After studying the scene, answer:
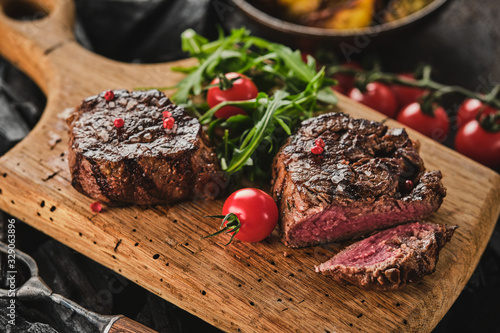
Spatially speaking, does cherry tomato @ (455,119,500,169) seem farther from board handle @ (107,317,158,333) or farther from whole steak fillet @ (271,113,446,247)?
board handle @ (107,317,158,333)

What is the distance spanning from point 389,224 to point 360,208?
1.38 ft

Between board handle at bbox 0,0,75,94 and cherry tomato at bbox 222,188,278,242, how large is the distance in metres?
2.90

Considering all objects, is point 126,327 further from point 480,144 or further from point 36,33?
point 480,144

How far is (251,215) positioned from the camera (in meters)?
3.68

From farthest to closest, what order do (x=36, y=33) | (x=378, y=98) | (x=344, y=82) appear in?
1. (x=344, y=82)
2. (x=378, y=98)
3. (x=36, y=33)

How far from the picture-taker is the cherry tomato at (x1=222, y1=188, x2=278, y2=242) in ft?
12.1

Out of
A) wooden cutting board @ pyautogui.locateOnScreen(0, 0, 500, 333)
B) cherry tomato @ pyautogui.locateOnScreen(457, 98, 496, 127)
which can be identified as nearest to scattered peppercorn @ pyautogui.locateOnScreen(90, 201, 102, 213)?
wooden cutting board @ pyautogui.locateOnScreen(0, 0, 500, 333)

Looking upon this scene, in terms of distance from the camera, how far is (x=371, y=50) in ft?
20.2

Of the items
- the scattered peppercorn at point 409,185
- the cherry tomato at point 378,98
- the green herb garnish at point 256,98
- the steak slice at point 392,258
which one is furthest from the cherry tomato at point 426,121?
the steak slice at point 392,258

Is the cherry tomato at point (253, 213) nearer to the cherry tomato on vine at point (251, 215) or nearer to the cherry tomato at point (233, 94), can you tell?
the cherry tomato on vine at point (251, 215)

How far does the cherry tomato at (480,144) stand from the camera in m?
5.20

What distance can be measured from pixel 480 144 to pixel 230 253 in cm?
317

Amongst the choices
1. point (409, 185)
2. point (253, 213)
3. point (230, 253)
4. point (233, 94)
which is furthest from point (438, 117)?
point (230, 253)

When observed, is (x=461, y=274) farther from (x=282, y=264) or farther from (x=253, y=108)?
(x=253, y=108)
